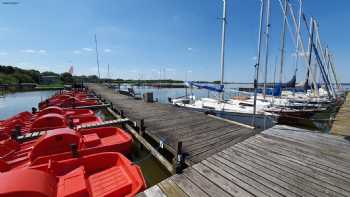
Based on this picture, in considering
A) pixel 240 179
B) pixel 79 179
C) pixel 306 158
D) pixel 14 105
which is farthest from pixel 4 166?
pixel 14 105

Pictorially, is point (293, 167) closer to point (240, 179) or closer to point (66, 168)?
point (240, 179)

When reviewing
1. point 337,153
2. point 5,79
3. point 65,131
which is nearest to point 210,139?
point 337,153

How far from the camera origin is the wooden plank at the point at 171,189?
3.14 meters

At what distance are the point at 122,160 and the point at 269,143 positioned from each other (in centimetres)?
474

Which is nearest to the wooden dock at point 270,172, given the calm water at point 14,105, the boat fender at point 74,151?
the boat fender at point 74,151

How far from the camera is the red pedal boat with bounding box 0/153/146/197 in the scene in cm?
296

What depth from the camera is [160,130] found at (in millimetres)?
7430

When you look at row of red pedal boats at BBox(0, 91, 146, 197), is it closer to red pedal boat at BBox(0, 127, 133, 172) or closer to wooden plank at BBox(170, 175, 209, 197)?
red pedal boat at BBox(0, 127, 133, 172)

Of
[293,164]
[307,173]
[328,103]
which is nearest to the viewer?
[307,173]

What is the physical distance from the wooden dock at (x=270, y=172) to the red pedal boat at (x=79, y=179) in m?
1.08

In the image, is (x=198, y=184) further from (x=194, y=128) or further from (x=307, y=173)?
(x=194, y=128)

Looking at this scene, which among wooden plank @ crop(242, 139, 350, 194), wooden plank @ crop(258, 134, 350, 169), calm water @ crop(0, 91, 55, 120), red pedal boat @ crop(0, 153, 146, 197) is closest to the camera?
red pedal boat @ crop(0, 153, 146, 197)

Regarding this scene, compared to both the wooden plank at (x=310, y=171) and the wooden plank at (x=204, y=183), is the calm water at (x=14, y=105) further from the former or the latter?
the wooden plank at (x=310, y=171)

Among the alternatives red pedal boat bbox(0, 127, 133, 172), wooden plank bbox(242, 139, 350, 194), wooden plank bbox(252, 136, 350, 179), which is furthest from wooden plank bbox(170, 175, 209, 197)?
red pedal boat bbox(0, 127, 133, 172)
